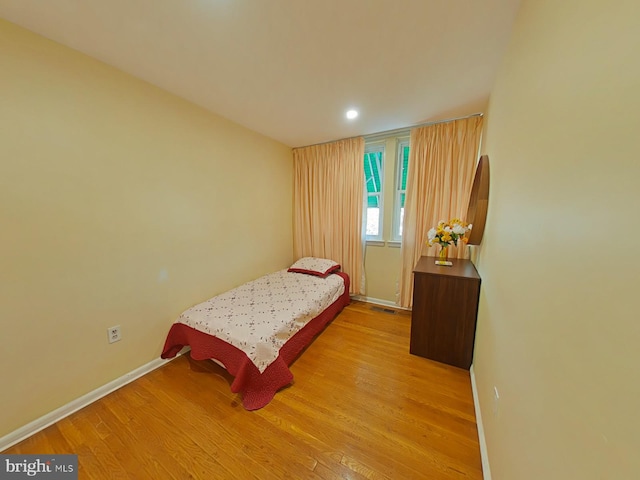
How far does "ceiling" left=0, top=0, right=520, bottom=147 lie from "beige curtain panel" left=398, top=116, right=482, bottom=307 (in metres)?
0.32

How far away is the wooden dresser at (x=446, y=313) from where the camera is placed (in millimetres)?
1848

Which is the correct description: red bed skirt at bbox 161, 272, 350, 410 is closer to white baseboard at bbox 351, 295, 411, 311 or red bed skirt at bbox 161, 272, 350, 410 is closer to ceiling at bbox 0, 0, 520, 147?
white baseboard at bbox 351, 295, 411, 311

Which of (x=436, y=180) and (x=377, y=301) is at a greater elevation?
(x=436, y=180)

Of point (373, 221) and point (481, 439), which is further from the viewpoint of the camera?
point (373, 221)

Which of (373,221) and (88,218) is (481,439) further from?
(88,218)

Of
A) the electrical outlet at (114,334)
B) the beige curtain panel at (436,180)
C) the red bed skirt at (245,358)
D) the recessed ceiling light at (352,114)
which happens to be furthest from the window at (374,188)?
the electrical outlet at (114,334)

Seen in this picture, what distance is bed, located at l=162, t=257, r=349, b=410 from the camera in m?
1.59

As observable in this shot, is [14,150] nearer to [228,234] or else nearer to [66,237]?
[66,237]

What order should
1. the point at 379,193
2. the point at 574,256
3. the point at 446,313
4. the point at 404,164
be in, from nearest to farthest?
the point at 574,256 < the point at 446,313 < the point at 404,164 < the point at 379,193

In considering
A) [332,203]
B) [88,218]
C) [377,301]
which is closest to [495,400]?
[377,301]

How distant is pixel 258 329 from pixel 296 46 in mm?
2043

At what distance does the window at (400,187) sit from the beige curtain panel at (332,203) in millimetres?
472

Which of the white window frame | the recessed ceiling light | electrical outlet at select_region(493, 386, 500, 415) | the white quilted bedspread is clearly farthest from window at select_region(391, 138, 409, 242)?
electrical outlet at select_region(493, 386, 500, 415)

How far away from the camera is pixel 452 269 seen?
205cm
